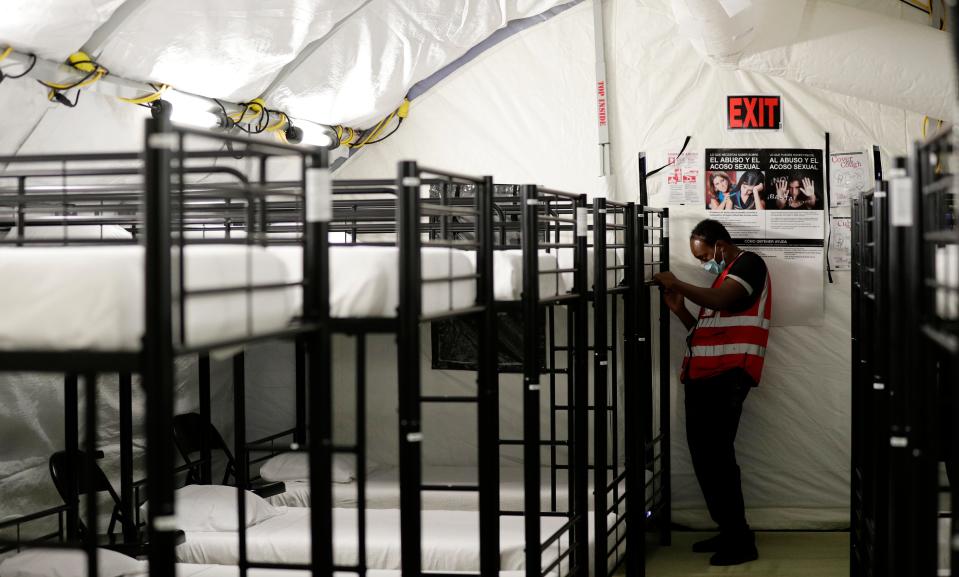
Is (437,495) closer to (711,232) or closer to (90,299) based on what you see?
(711,232)

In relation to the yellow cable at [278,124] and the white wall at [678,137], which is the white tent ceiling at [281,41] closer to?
the yellow cable at [278,124]

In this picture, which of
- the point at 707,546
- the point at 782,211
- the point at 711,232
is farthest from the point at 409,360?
the point at 782,211

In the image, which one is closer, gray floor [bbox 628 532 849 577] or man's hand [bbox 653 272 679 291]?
gray floor [bbox 628 532 849 577]

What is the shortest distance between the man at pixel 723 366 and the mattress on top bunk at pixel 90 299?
3970 mm

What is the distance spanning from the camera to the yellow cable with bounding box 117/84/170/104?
14.3 ft

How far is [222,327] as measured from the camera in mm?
2139

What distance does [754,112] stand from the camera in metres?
6.18

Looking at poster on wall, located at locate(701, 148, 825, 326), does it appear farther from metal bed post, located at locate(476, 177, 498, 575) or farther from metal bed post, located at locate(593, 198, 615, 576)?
metal bed post, located at locate(476, 177, 498, 575)

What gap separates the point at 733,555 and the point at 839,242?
78.3 inches

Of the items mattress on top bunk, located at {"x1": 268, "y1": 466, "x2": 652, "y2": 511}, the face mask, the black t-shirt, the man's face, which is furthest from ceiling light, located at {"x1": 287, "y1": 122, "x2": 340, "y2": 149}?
the black t-shirt

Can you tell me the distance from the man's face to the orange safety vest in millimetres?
169

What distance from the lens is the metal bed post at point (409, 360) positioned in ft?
9.18

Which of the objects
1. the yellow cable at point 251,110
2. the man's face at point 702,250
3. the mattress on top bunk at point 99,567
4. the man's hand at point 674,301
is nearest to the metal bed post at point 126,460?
the mattress on top bunk at point 99,567

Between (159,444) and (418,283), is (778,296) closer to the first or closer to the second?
(418,283)
